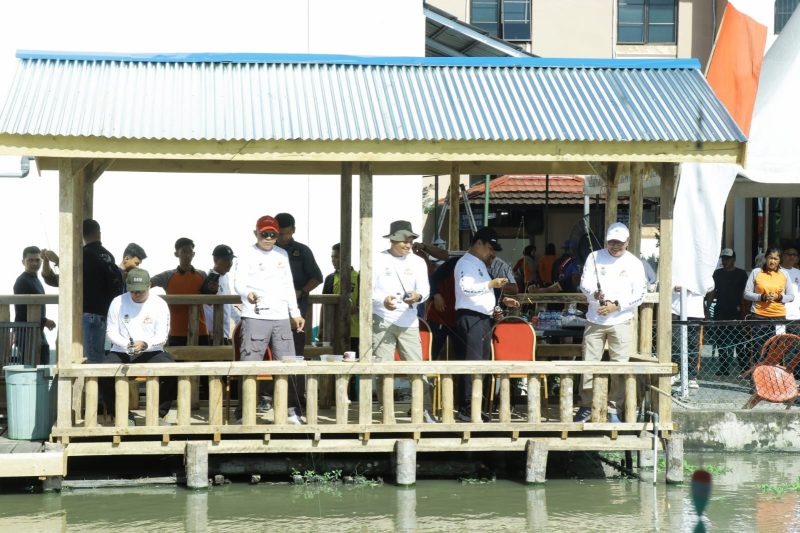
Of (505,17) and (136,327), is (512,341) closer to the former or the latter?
(136,327)

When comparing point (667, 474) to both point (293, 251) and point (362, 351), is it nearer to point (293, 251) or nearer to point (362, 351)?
point (362, 351)

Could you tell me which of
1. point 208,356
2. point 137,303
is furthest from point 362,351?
point 208,356

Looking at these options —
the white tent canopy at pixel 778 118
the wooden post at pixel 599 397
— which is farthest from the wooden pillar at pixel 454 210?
the wooden post at pixel 599 397

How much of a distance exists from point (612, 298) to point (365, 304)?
2.17 m

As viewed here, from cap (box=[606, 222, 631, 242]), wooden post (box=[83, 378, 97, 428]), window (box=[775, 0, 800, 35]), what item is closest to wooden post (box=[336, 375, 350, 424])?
wooden post (box=[83, 378, 97, 428])

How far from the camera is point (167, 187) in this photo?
17.4 metres

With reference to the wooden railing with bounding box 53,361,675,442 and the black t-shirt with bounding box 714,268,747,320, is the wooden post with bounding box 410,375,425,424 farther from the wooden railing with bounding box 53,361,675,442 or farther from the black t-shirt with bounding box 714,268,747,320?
the black t-shirt with bounding box 714,268,747,320

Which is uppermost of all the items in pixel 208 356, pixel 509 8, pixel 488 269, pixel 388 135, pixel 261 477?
pixel 509 8

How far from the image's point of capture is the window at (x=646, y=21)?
32.2 m

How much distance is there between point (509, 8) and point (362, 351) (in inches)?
949

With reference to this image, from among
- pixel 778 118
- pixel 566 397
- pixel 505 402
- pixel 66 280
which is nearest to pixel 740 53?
pixel 778 118

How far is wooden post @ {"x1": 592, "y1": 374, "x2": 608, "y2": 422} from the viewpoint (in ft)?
34.2

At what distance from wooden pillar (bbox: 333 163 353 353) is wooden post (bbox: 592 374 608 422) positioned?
10.2ft

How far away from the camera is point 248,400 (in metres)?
10.1
